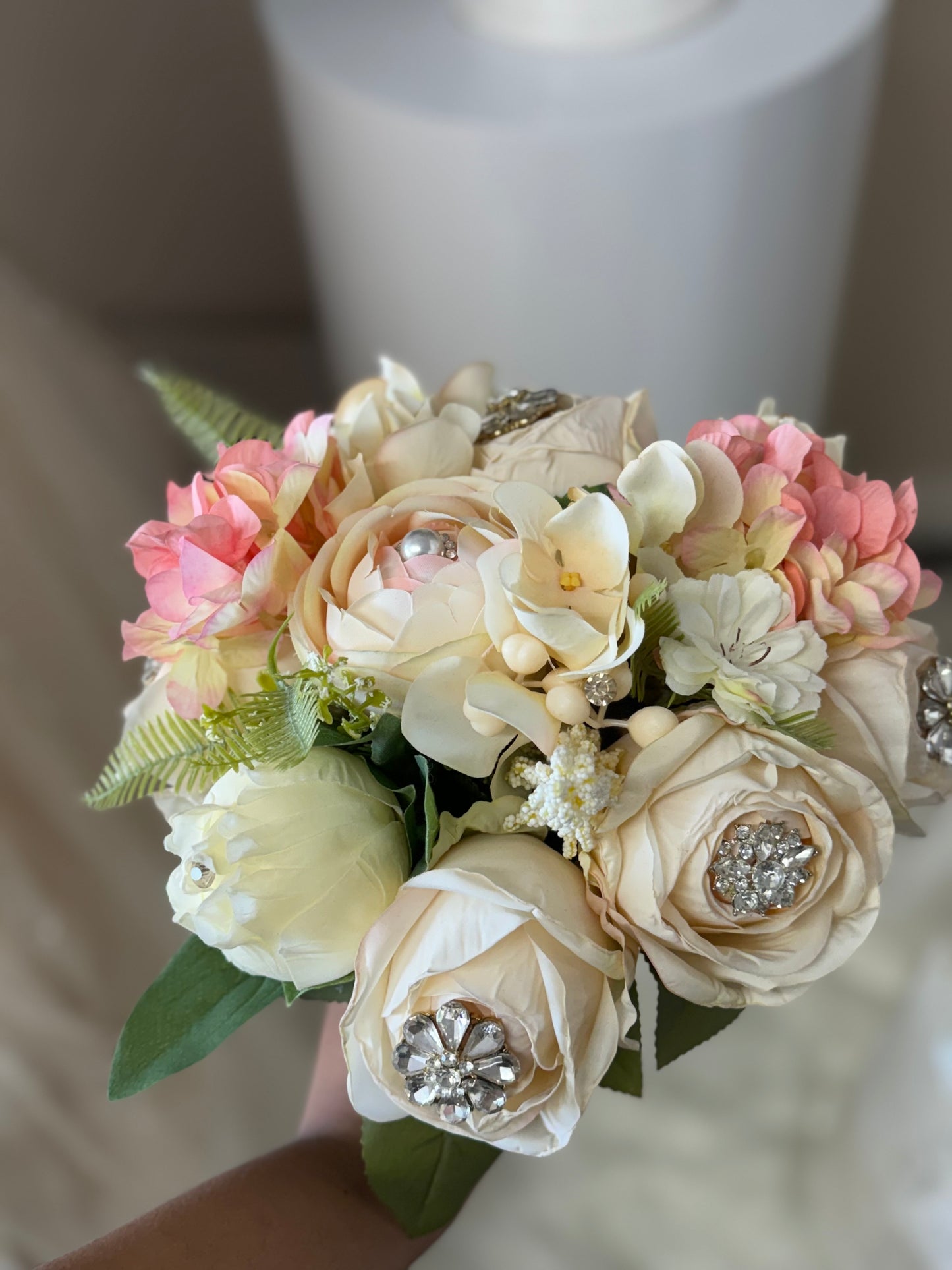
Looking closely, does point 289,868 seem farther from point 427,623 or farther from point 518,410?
point 518,410

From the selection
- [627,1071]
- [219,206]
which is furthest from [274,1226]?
[219,206]

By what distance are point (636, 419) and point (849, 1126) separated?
56 centimetres

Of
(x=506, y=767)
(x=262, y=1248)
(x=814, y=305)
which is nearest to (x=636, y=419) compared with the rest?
(x=506, y=767)

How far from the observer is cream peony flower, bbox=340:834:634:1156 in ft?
1.25

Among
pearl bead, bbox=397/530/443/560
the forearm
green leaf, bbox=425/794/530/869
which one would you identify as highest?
pearl bead, bbox=397/530/443/560

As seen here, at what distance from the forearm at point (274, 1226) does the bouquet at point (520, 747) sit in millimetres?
146

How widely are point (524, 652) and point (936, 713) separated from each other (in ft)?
0.63

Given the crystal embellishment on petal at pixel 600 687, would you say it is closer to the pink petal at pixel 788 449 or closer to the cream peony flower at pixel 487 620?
the cream peony flower at pixel 487 620

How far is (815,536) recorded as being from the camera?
45 cm

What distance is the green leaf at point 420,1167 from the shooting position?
0.52 m

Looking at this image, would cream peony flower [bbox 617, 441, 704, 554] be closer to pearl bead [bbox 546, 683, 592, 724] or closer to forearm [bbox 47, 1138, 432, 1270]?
pearl bead [bbox 546, 683, 592, 724]

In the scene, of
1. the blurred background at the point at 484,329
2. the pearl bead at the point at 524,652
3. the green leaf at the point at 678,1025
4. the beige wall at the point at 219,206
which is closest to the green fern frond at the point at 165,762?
the pearl bead at the point at 524,652

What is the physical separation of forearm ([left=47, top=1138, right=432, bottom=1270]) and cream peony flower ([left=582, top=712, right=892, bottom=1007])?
0.96 feet

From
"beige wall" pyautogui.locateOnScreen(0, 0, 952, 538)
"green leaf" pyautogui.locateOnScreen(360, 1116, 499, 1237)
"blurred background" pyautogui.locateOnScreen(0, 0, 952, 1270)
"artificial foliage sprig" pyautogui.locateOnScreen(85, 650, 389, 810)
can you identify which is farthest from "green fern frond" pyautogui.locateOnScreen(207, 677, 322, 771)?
"beige wall" pyautogui.locateOnScreen(0, 0, 952, 538)
